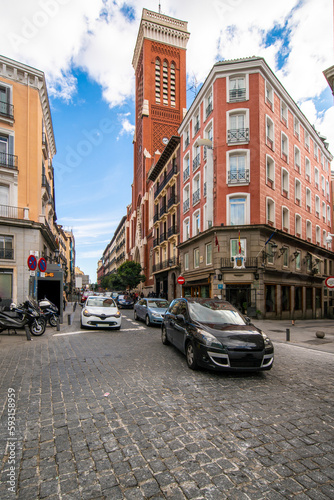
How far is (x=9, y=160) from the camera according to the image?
2178cm

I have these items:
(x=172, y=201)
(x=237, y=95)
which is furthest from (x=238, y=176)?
(x=172, y=201)

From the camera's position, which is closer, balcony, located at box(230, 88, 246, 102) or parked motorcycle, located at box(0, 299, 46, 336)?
parked motorcycle, located at box(0, 299, 46, 336)

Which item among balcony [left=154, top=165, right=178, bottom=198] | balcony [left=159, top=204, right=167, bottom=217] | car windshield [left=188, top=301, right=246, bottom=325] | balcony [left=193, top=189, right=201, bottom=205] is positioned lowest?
car windshield [left=188, top=301, right=246, bottom=325]

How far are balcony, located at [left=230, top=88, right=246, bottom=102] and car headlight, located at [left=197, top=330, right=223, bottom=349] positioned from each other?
21.8m

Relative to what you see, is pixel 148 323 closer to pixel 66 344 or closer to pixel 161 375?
pixel 66 344

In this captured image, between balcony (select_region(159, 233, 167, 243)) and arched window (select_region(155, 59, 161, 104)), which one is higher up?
arched window (select_region(155, 59, 161, 104))

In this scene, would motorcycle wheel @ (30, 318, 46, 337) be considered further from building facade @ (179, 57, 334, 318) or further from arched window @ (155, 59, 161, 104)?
arched window @ (155, 59, 161, 104)

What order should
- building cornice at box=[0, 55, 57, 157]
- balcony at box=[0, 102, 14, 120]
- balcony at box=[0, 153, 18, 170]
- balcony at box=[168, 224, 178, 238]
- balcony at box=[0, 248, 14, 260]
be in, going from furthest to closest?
balcony at box=[168, 224, 178, 238] → building cornice at box=[0, 55, 57, 157] → balcony at box=[0, 102, 14, 120] → balcony at box=[0, 153, 18, 170] → balcony at box=[0, 248, 14, 260]

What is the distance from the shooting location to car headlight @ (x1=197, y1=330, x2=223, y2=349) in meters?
5.58

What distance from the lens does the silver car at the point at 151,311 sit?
1390 cm

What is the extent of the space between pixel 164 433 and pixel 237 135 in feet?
73.8

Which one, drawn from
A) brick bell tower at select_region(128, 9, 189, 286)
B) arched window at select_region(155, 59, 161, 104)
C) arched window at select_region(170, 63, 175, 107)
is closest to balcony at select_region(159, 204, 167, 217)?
brick bell tower at select_region(128, 9, 189, 286)

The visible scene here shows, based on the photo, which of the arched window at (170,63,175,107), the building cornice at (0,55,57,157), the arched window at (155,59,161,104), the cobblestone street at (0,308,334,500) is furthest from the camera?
the arched window at (170,63,175,107)

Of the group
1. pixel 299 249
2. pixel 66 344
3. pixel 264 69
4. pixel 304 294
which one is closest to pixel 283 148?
pixel 264 69
